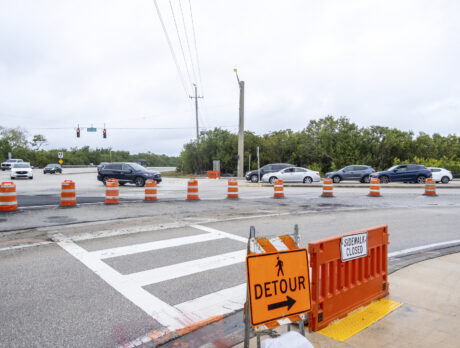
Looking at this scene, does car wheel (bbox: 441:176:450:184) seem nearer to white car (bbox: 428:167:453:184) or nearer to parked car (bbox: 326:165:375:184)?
white car (bbox: 428:167:453:184)

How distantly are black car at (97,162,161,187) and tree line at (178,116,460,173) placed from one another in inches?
971

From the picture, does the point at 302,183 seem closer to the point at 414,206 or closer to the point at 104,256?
the point at 414,206

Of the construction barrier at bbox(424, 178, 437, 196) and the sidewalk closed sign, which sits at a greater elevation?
the sidewalk closed sign

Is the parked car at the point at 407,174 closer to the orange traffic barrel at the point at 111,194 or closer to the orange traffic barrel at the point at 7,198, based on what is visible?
the orange traffic barrel at the point at 111,194

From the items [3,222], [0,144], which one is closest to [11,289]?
[3,222]

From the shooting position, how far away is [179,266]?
5867mm

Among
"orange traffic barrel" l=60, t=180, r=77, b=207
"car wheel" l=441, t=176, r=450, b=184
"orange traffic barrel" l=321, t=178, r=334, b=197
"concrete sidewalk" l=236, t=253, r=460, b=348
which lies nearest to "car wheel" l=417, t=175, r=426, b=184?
"car wheel" l=441, t=176, r=450, b=184

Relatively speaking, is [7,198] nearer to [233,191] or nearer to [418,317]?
[233,191]

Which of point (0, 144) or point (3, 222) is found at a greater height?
point (0, 144)

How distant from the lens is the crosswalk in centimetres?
414

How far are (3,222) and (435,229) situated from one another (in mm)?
11210

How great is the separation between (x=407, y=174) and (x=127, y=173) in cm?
1981

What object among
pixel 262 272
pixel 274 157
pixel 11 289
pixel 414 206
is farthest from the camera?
pixel 274 157

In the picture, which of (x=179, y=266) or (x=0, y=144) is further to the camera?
(x=0, y=144)
